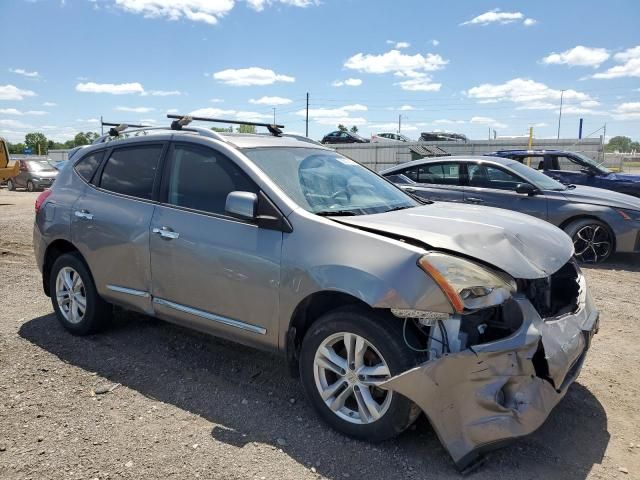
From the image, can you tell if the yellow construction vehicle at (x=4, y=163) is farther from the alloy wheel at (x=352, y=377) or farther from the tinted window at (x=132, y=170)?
the alloy wheel at (x=352, y=377)

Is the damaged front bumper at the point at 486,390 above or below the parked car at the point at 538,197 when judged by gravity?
below

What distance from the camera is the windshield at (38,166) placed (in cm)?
2322

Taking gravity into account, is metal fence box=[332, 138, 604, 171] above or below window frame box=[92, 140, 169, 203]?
above

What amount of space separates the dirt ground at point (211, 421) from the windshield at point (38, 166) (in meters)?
21.2

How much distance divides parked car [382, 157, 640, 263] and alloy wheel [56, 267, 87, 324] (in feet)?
17.4

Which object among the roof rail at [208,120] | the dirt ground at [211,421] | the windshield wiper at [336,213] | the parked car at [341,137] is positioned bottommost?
the dirt ground at [211,421]

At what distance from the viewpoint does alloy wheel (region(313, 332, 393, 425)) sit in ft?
9.64

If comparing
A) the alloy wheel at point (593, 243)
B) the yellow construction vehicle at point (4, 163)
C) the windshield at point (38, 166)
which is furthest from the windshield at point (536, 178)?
the windshield at point (38, 166)

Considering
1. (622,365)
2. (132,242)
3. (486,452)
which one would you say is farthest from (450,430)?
(132,242)

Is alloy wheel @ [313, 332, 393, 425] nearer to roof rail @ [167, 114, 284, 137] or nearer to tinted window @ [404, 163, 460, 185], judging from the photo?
roof rail @ [167, 114, 284, 137]

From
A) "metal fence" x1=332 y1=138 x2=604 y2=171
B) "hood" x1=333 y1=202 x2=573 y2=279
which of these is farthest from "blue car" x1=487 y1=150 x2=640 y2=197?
"metal fence" x1=332 y1=138 x2=604 y2=171

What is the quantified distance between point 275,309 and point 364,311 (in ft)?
2.02

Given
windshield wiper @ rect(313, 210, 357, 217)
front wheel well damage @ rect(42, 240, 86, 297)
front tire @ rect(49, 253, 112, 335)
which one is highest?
windshield wiper @ rect(313, 210, 357, 217)

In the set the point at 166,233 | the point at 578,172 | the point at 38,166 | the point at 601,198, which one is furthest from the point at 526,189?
the point at 38,166
